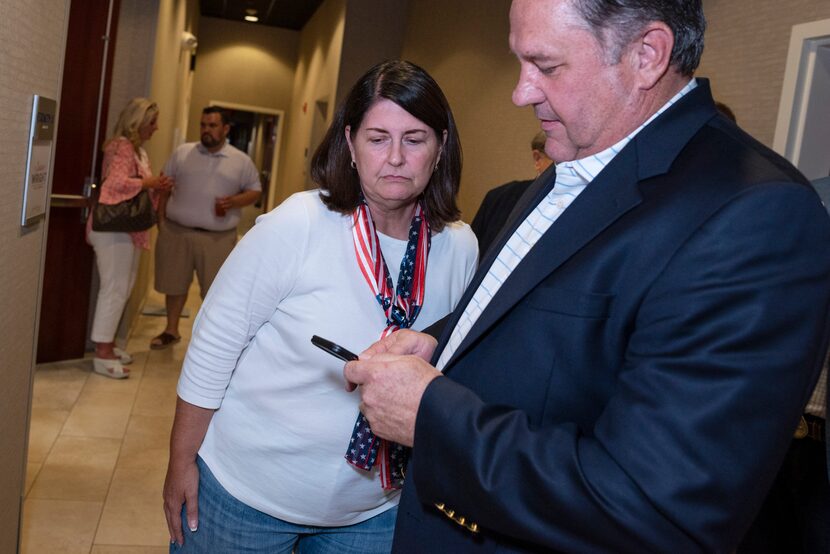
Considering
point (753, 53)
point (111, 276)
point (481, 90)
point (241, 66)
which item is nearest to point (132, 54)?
point (111, 276)

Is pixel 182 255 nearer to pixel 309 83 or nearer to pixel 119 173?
pixel 119 173

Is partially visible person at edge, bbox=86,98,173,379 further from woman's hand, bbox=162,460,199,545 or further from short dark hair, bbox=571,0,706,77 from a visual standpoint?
short dark hair, bbox=571,0,706,77

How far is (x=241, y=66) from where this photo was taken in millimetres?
14047

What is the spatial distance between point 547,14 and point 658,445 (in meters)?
0.57

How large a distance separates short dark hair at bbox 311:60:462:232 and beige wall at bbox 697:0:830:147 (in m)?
1.66

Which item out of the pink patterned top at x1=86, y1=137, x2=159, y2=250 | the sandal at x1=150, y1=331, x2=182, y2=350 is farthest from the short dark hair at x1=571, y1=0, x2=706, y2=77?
the sandal at x1=150, y1=331, x2=182, y2=350

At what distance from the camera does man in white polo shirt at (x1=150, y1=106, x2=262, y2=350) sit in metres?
5.86

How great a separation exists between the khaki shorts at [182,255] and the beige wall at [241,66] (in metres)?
8.61

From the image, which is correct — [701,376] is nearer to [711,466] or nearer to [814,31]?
[711,466]

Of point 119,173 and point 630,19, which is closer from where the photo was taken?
point 630,19

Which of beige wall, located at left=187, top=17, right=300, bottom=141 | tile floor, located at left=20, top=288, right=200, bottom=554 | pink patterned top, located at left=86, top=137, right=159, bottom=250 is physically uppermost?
beige wall, located at left=187, top=17, right=300, bottom=141

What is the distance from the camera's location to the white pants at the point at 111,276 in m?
4.82

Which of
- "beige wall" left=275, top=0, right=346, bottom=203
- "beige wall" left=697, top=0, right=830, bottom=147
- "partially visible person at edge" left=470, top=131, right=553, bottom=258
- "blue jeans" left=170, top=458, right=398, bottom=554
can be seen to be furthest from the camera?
"beige wall" left=275, top=0, right=346, bottom=203

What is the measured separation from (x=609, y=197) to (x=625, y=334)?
180 millimetres
